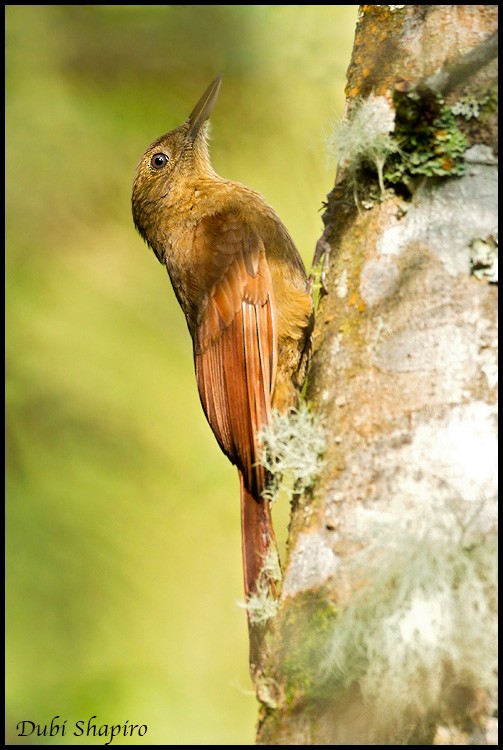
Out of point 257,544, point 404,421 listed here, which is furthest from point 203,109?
point 404,421

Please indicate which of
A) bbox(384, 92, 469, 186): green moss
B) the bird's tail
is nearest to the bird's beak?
bbox(384, 92, 469, 186): green moss

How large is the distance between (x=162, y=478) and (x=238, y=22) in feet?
7.81

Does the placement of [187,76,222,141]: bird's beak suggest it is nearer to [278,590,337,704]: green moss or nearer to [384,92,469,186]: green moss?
[384,92,469,186]: green moss

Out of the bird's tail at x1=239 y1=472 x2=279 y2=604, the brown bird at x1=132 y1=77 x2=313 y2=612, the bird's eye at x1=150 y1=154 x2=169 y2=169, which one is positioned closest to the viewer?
the bird's tail at x1=239 y1=472 x2=279 y2=604

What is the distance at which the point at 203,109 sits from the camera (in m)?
3.49

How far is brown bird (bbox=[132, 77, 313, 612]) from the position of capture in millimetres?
2766

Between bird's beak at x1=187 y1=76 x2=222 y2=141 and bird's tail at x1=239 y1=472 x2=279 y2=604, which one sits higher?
bird's beak at x1=187 y1=76 x2=222 y2=141

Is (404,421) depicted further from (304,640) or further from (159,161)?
(159,161)

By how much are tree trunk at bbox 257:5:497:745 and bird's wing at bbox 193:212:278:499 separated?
0.84 meters

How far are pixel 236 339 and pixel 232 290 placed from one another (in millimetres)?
233

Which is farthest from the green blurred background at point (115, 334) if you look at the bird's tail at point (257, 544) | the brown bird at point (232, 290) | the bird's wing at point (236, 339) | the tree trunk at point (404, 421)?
the tree trunk at point (404, 421)

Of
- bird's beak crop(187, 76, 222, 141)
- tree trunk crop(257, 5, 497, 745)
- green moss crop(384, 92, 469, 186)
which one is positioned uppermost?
bird's beak crop(187, 76, 222, 141)

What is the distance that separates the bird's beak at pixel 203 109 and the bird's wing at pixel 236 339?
524mm

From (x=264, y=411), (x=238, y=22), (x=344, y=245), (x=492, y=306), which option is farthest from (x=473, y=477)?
(x=238, y=22)
